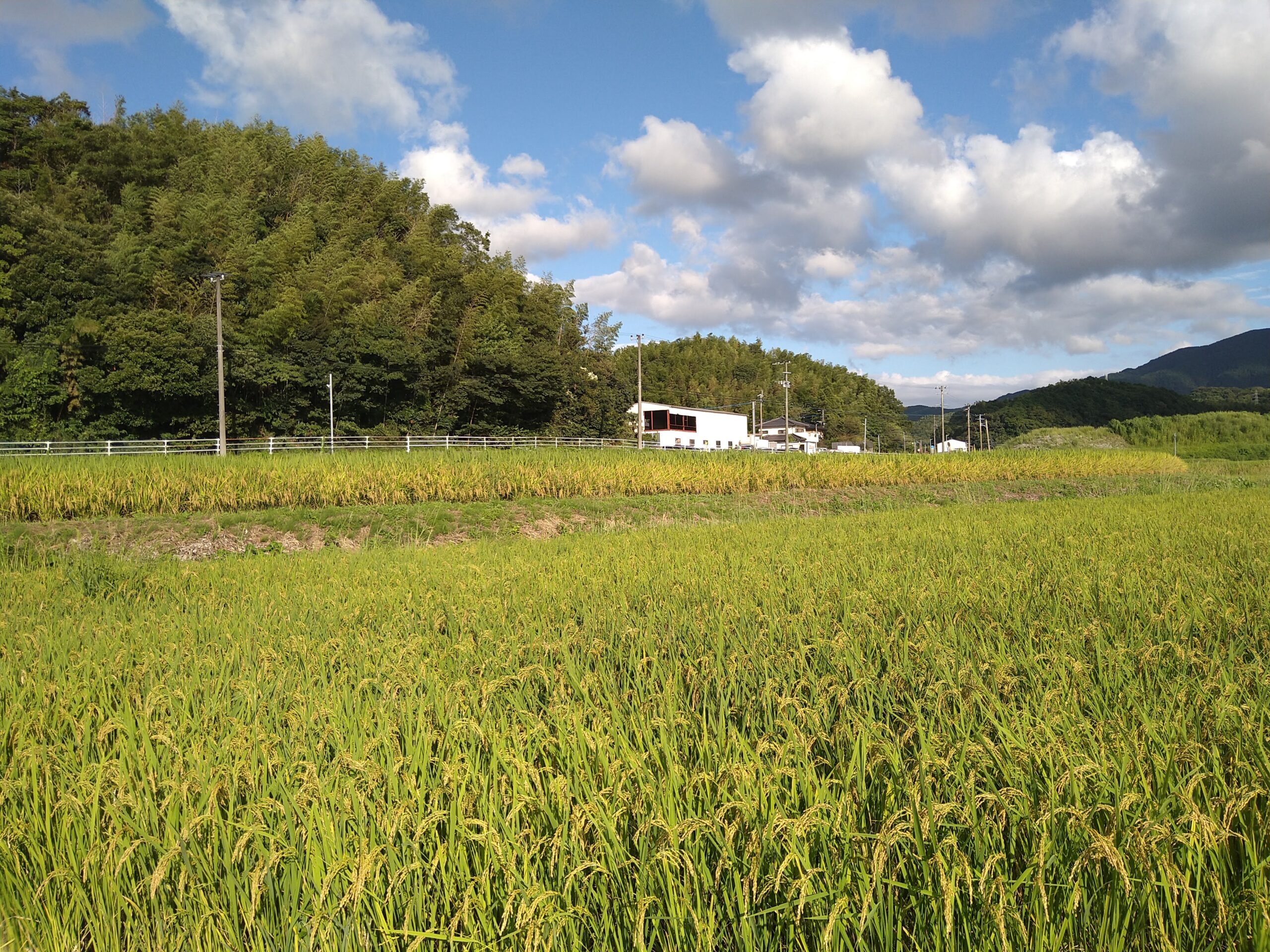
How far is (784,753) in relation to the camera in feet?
7.57

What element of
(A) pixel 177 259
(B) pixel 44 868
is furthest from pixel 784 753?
(A) pixel 177 259

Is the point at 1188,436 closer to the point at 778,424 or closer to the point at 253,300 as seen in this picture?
the point at 778,424

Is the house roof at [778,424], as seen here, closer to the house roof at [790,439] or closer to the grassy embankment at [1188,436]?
the house roof at [790,439]

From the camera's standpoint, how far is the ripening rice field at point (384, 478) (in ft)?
46.9

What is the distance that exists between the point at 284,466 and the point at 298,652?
1367cm

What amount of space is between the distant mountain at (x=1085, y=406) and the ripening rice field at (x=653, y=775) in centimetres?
12378

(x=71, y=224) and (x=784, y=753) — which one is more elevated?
(x=71, y=224)

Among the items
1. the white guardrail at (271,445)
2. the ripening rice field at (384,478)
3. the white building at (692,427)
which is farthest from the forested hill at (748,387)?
the ripening rice field at (384,478)

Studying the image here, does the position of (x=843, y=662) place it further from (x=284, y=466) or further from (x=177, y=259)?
(x=177, y=259)

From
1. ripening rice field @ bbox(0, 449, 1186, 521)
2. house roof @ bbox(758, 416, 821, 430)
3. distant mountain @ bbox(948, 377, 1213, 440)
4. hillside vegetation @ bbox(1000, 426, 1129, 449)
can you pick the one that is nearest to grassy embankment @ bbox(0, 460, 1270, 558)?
ripening rice field @ bbox(0, 449, 1186, 521)

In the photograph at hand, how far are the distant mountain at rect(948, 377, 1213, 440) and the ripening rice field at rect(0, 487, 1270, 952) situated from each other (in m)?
124

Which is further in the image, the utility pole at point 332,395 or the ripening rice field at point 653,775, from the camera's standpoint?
the utility pole at point 332,395

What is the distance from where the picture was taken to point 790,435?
93.6m

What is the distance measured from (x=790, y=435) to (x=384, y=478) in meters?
80.9
